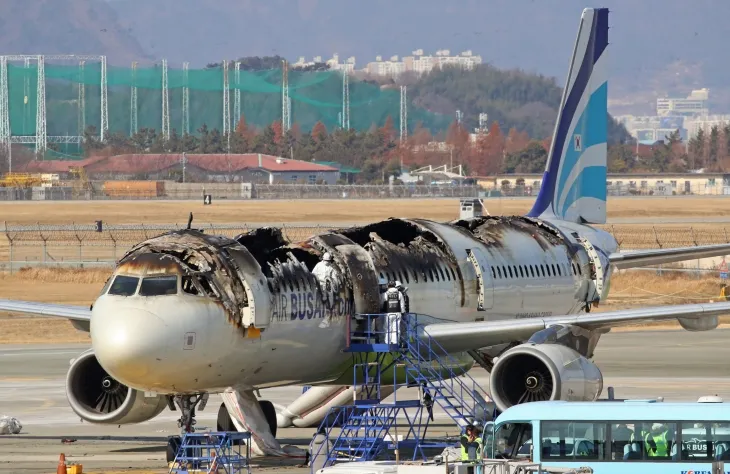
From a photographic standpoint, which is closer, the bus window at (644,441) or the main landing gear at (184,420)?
the bus window at (644,441)

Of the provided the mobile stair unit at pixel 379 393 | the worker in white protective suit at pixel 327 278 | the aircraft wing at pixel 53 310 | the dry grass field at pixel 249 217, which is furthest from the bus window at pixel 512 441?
the dry grass field at pixel 249 217

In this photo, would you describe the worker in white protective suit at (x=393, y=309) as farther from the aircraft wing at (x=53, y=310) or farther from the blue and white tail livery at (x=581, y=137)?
the blue and white tail livery at (x=581, y=137)

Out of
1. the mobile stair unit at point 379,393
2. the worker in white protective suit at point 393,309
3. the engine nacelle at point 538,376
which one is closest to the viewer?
the mobile stair unit at point 379,393

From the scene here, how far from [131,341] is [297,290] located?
4186 mm

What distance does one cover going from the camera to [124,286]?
27719 millimetres

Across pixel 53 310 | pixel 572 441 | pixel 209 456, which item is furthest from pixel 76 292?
pixel 572 441

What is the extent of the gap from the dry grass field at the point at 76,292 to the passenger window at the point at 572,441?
3606 cm

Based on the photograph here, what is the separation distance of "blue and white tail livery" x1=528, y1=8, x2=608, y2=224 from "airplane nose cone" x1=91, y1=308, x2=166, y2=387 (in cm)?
1790

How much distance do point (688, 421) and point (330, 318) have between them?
8.44 metres

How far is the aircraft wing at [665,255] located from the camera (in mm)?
37688

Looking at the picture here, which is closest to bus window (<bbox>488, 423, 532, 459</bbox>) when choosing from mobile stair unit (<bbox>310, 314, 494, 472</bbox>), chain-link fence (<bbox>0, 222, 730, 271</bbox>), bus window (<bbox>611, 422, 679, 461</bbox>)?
bus window (<bbox>611, 422, 679, 461</bbox>)

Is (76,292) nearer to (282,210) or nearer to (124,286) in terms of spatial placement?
(124,286)

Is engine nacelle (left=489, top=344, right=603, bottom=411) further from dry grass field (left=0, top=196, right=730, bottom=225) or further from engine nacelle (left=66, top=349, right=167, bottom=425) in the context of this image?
dry grass field (left=0, top=196, right=730, bottom=225)

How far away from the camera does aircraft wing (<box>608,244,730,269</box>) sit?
37688 millimetres
